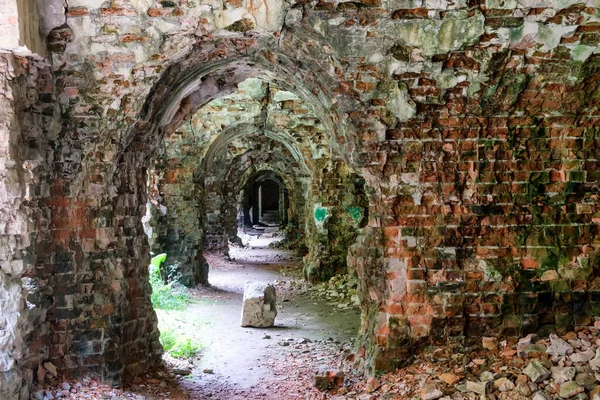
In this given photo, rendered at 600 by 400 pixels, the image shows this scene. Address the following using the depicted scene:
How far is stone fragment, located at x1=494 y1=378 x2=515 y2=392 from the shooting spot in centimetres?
368

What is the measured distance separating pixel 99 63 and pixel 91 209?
1.21m

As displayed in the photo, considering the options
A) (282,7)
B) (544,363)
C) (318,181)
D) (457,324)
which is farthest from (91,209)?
(318,181)

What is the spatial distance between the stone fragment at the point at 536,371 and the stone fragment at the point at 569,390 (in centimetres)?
17

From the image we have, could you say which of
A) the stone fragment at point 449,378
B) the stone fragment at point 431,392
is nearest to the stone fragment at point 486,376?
the stone fragment at point 449,378

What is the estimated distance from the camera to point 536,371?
3.68m

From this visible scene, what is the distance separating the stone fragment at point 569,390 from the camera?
3416 mm

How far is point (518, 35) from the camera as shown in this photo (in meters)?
4.23

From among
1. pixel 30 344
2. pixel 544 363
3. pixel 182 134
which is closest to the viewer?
pixel 544 363

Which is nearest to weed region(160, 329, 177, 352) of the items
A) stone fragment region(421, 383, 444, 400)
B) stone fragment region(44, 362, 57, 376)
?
stone fragment region(44, 362, 57, 376)

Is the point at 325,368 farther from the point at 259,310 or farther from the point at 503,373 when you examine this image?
the point at 259,310

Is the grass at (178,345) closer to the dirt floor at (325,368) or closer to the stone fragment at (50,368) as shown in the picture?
the dirt floor at (325,368)

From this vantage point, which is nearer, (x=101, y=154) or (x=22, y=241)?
(x=22, y=241)

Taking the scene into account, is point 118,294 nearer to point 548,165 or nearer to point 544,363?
point 544,363

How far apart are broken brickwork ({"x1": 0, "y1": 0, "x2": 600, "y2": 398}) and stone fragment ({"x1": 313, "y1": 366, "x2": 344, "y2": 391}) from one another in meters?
0.46
